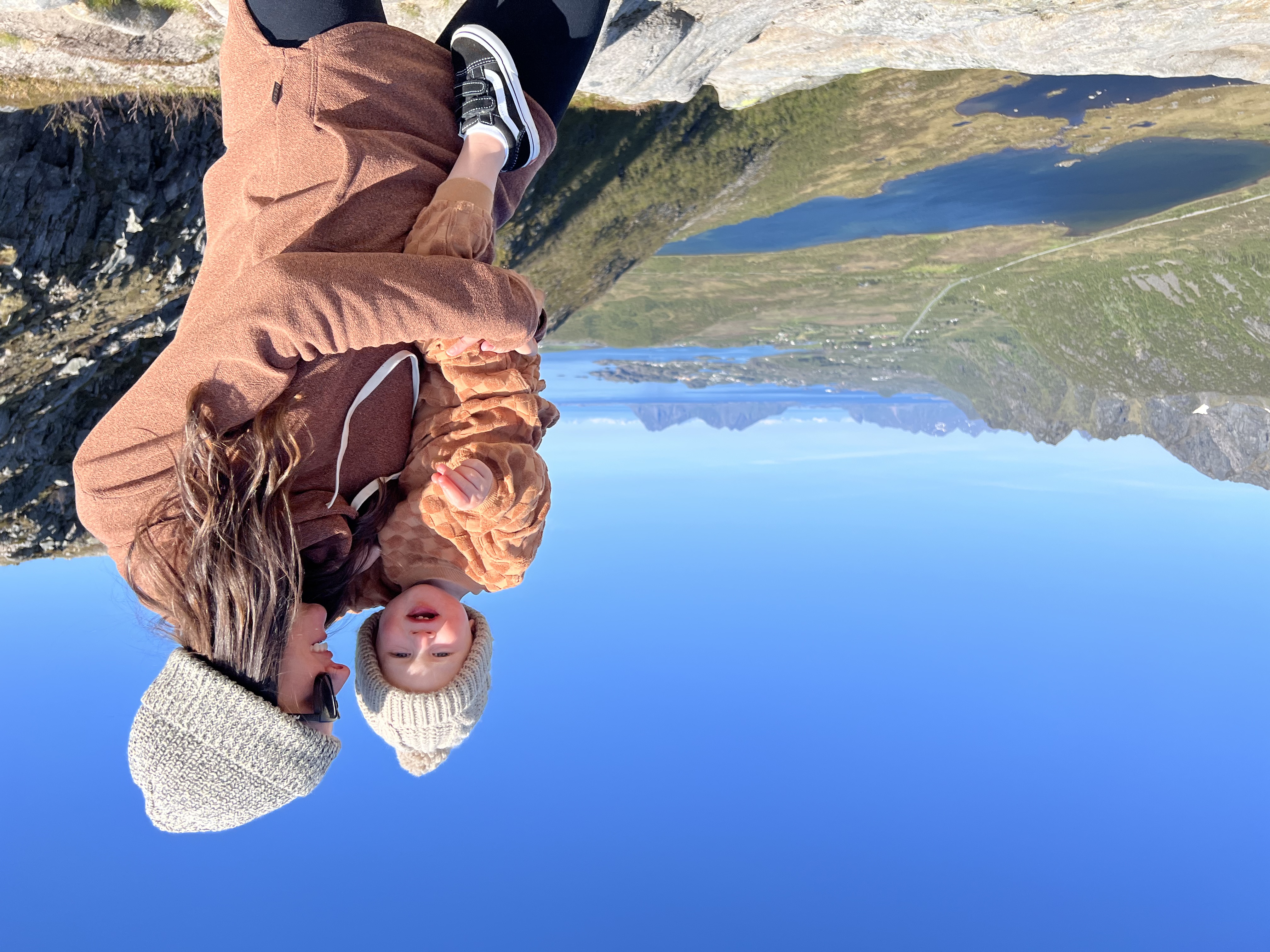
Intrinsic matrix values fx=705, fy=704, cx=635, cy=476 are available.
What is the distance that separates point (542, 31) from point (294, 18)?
0.96 m

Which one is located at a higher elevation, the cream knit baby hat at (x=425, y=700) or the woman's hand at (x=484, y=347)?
the woman's hand at (x=484, y=347)

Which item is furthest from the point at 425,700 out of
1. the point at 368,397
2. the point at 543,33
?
the point at 543,33

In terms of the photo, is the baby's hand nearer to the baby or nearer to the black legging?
the baby

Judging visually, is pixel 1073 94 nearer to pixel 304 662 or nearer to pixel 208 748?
pixel 304 662

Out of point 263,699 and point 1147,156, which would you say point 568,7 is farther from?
point 1147,156

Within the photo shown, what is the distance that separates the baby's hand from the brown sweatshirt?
15.3 inches

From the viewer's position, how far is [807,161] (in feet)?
72.3

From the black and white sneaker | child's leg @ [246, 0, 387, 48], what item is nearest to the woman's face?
the black and white sneaker

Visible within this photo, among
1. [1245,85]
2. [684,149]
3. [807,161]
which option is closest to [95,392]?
[684,149]

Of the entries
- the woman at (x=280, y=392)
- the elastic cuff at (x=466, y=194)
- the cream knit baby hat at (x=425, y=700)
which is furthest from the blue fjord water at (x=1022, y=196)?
the cream knit baby hat at (x=425, y=700)

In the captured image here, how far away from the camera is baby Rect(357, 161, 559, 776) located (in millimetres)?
2387

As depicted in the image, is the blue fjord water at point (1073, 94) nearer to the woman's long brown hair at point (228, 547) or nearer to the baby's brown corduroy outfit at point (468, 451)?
the baby's brown corduroy outfit at point (468, 451)

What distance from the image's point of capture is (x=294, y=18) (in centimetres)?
242

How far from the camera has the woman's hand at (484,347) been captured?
236 cm
